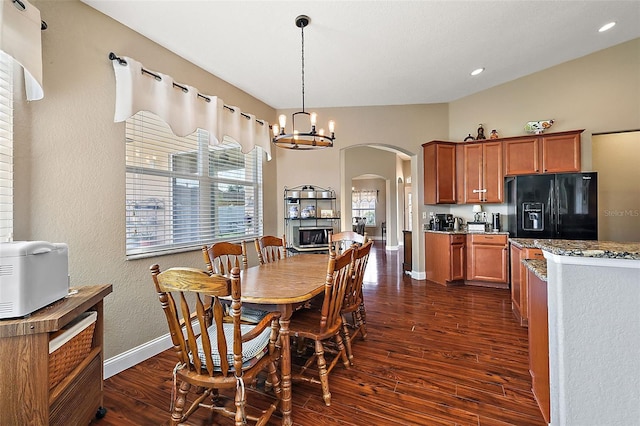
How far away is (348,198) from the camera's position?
26.2 ft

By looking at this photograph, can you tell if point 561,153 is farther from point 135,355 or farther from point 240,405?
point 135,355

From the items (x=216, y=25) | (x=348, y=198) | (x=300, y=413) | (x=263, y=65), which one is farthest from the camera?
(x=348, y=198)

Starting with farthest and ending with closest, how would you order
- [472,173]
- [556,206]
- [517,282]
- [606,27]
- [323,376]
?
[472,173] → [556,206] → [606,27] → [517,282] → [323,376]

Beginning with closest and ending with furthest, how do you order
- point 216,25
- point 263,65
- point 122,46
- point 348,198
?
1. point 122,46
2. point 216,25
3. point 263,65
4. point 348,198

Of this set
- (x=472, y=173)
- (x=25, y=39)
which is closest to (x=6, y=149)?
(x=25, y=39)

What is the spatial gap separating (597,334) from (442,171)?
12.4 ft

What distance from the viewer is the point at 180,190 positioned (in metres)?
3.05

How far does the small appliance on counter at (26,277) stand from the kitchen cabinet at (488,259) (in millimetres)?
4842

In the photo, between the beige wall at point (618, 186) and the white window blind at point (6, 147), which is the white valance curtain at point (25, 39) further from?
the beige wall at point (618, 186)

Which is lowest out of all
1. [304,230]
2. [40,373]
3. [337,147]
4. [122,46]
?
[40,373]

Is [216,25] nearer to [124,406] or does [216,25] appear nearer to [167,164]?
[167,164]

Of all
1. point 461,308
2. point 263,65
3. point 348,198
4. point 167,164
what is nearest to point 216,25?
point 263,65

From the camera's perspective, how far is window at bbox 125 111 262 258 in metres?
2.60

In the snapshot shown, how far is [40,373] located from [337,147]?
4.29m
